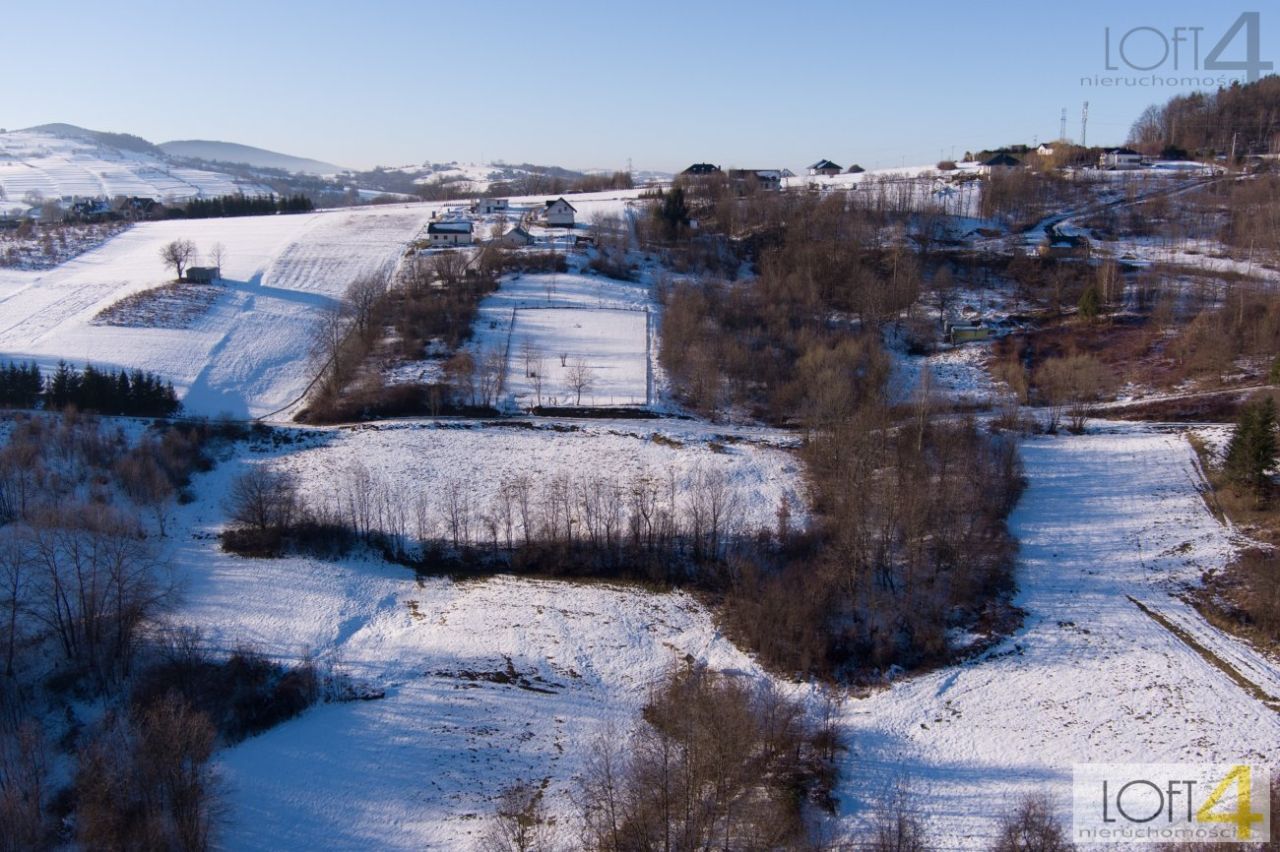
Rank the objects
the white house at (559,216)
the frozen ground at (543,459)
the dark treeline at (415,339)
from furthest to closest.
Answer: the white house at (559,216) < the dark treeline at (415,339) < the frozen ground at (543,459)

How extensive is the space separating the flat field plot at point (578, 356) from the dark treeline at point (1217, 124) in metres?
61.4

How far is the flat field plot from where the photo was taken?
38.1 m

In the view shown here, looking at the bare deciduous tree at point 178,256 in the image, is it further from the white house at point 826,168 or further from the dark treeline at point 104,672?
the white house at point 826,168

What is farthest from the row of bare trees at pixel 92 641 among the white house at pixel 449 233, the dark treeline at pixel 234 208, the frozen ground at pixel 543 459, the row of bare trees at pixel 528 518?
the dark treeline at pixel 234 208

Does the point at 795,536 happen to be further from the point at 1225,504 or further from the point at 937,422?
the point at 1225,504

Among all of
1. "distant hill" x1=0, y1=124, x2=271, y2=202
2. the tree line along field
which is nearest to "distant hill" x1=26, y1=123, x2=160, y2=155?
"distant hill" x1=0, y1=124, x2=271, y2=202

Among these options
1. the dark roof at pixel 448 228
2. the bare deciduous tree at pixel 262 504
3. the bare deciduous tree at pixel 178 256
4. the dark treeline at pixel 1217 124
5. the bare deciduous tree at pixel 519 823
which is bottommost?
the bare deciduous tree at pixel 519 823

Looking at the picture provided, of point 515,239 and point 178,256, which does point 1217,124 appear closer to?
point 515,239

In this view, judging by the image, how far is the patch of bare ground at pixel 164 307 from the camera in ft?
146

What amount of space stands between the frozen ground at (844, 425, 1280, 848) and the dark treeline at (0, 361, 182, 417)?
30.6m


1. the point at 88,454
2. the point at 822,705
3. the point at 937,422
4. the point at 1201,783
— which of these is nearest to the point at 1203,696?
the point at 1201,783

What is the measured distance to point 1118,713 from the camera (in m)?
18.6

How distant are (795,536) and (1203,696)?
35.9 ft

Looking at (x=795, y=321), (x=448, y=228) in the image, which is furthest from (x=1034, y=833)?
(x=448, y=228)
